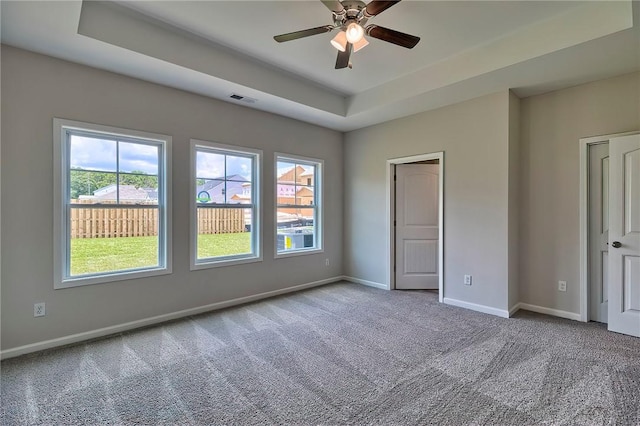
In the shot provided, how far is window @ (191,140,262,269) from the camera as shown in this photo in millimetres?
3881

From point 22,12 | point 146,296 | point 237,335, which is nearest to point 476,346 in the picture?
point 237,335

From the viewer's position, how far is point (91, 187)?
10.4ft

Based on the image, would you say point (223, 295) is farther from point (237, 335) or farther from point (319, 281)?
point (319, 281)

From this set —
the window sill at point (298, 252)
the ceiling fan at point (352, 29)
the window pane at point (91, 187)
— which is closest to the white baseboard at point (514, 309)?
the window sill at point (298, 252)

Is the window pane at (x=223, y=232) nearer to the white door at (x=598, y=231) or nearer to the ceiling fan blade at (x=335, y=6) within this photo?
the ceiling fan blade at (x=335, y=6)

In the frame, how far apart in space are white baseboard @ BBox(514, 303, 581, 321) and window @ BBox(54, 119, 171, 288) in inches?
174

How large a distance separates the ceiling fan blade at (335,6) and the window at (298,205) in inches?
101

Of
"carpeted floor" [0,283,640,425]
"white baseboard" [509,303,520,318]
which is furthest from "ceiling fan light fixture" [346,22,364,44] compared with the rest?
"white baseboard" [509,303,520,318]

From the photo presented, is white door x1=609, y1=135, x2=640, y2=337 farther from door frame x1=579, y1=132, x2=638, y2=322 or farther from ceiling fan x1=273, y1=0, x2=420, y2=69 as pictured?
ceiling fan x1=273, y1=0, x2=420, y2=69

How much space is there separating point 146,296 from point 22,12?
2.68 meters

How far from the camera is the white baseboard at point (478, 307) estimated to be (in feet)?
12.1

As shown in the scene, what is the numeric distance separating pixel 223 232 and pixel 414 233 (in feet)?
9.74

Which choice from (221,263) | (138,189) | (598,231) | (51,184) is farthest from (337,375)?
(598,231)

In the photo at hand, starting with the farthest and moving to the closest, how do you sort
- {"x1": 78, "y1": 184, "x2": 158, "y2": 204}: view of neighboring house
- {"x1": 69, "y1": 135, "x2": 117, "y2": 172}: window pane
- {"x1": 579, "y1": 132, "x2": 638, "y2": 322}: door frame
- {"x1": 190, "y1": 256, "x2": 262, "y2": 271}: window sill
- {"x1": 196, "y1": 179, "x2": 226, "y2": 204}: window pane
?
1. {"x1": 196, "y1": 179, "x2": 226, "y2": 204}: window pane
2. {"x1": 190, "y1": 256, "x2": 262, "y2": 271}: window sill
3. {"x1": 579, "y1": 132, "x2": 638, "y2": 322}: door frame
4. {"x1": 78, "y1": 184, "x2": 158, "y2": 204}: view of neighboring house
5. {"x1": 69, "y1": 135, "x2": 117, "y2": 172}: window pane
